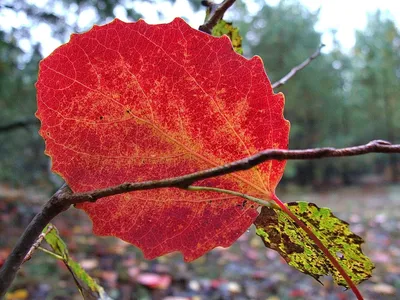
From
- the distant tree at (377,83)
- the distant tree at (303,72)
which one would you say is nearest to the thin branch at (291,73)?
the distant tree at (303,72)

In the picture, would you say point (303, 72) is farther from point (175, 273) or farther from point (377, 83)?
point (175, 273)

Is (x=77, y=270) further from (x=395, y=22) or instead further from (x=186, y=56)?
(x=395, y=22)

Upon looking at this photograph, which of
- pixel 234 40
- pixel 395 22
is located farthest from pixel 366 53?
pixel 234 40

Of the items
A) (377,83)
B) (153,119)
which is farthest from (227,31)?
(377,83)

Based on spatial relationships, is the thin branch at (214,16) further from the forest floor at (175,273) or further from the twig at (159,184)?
the forest floor at (175,273)

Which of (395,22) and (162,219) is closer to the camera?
(162,219)

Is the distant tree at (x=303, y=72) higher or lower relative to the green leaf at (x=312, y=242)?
higher
